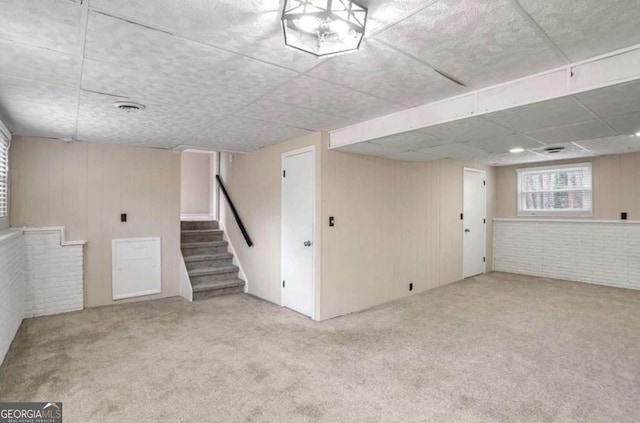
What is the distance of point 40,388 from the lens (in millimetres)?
2406

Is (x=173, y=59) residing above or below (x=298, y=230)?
above

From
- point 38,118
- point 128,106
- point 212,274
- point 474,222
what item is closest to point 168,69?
point 128,106

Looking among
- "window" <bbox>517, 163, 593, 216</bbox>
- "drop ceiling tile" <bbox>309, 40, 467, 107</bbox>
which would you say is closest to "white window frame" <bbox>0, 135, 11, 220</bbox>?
"drop ceiling tile" <bbox>309, 40, 467, 107</bbox>

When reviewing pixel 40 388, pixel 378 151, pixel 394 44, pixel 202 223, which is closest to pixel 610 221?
pixel 378 151

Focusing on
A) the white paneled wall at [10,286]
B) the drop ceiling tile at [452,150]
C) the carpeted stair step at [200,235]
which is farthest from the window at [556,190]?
the white paneled wall at [10,286]

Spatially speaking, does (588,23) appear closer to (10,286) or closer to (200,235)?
(10,286)

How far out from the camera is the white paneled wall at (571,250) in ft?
17.7

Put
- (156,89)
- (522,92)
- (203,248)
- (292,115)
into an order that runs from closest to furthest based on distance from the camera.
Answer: (522,92) → (156,89) → (292,115) → (203,248)

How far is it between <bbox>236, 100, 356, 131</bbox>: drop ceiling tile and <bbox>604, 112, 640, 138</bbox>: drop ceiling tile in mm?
2152

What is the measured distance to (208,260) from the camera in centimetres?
552

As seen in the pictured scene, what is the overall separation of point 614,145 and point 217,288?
235 inches

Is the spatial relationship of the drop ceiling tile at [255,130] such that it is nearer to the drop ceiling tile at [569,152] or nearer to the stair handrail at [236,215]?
the stair handrail at [236,215]

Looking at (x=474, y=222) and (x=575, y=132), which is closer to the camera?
(x=575, y=132)

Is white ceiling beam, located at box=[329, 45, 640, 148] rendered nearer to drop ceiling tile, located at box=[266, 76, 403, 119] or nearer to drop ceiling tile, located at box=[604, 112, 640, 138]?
drop ceiling tile, located at box=[266, 76, 403, 119]
